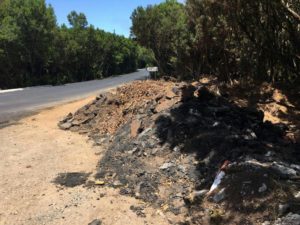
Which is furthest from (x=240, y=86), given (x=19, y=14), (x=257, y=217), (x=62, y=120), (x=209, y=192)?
(x=19, y=14)

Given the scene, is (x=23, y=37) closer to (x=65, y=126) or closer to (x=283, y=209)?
(x=65, y=126)

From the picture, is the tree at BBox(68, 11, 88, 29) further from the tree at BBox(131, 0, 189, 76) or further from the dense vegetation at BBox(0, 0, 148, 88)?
the tree at BBox(131, 0, 189, 76)

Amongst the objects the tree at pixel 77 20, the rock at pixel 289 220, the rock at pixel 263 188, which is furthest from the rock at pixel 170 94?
the tree at pixel 77 20

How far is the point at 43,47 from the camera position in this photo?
42906 mm

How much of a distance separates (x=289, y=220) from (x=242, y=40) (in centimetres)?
1157

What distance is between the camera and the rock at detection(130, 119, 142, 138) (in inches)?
445

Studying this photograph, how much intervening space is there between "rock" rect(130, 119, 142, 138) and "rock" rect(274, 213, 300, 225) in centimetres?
594

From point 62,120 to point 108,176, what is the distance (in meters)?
7.45

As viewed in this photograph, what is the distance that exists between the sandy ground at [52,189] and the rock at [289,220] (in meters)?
1.99

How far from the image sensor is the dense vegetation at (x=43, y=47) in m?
40.5

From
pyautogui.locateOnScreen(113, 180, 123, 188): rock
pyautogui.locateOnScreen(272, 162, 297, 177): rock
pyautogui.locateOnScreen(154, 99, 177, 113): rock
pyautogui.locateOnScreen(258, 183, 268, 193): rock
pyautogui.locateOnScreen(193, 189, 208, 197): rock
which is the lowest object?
pyautogui.locateOnScreen(113, 180, 123, 188): rock

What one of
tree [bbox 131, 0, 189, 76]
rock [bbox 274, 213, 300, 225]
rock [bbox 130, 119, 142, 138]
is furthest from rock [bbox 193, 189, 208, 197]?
tree [bbox 131, 0, 189, 76]

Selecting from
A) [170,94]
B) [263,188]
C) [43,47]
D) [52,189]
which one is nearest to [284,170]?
[263,188]

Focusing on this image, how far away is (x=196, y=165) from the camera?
852 centimetres
